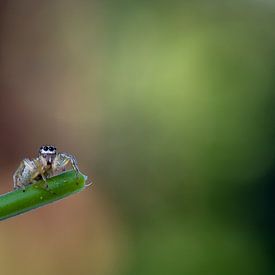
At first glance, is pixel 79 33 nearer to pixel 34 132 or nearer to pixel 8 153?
pixel 34 132

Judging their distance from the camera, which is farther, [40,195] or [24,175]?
[24,175]

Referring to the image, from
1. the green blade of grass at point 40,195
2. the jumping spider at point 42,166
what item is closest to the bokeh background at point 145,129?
the jumping spider at point 42,166

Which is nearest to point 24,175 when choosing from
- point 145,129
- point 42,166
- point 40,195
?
point 42,166

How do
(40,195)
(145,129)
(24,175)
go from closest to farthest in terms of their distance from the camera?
1. (40,195)
2. (24,175)
3. (145,129)

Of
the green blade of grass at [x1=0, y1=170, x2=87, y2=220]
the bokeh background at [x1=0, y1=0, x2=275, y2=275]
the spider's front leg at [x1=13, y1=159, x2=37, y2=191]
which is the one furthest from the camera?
the bokeh background at [x1=0, y1=0, x2=275, y2=275]

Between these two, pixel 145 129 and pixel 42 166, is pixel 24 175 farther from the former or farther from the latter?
pixel 145 129

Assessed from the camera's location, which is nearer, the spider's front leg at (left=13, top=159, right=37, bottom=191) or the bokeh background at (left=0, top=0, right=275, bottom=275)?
the spider's front leg at (left=13, top=159, right=37, bottom=191)

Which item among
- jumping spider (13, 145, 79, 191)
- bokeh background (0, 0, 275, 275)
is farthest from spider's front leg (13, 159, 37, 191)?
bokeh background (0, 0, 275, 275)

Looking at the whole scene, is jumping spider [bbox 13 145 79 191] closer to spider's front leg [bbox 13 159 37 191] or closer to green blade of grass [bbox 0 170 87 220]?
spider's front leg [bbox 13 159 37 191]
